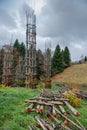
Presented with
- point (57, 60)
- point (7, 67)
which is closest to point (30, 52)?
point (7, 67)

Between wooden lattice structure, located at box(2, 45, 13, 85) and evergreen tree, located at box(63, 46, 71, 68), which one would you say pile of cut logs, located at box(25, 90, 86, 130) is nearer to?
wooden lattice structure, located at box(2, 45, 13, 85)

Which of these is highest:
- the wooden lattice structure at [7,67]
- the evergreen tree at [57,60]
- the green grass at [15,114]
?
the evergreen tree at [57,60]

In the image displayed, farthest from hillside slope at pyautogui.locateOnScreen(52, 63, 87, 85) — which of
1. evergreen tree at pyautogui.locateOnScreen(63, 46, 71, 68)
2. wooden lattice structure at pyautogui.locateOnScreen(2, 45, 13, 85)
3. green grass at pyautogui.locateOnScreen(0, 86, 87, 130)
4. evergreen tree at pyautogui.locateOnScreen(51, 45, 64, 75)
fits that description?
green grass at pyautogui.locateOnScreen(0, 86, 87, 130)

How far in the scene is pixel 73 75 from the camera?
65625 mm

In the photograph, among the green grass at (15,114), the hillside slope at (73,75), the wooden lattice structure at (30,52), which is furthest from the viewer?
the hillside slope at (73,75)

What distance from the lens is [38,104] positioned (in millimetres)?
16344

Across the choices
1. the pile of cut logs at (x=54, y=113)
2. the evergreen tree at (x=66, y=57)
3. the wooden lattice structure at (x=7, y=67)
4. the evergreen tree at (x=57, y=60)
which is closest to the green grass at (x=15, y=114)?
the pile of cut logs at (x=54, y=113)

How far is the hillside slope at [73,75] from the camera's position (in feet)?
203

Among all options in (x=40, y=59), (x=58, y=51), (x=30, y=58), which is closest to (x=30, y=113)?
(x=30, y=58)

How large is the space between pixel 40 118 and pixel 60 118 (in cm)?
119

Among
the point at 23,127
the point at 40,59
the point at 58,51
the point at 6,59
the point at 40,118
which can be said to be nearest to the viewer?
the point at 23,127

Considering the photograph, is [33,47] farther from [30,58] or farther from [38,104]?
[38,104]

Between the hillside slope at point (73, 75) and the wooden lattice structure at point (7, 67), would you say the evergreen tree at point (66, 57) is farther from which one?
the wooden lattice structure at point (7, 67)

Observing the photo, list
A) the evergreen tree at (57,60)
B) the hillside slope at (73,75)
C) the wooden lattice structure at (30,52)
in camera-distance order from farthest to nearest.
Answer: the hillside slope at (73,75), the evergreen tree at (57,60), the wooden lattice structure at (30,52)
